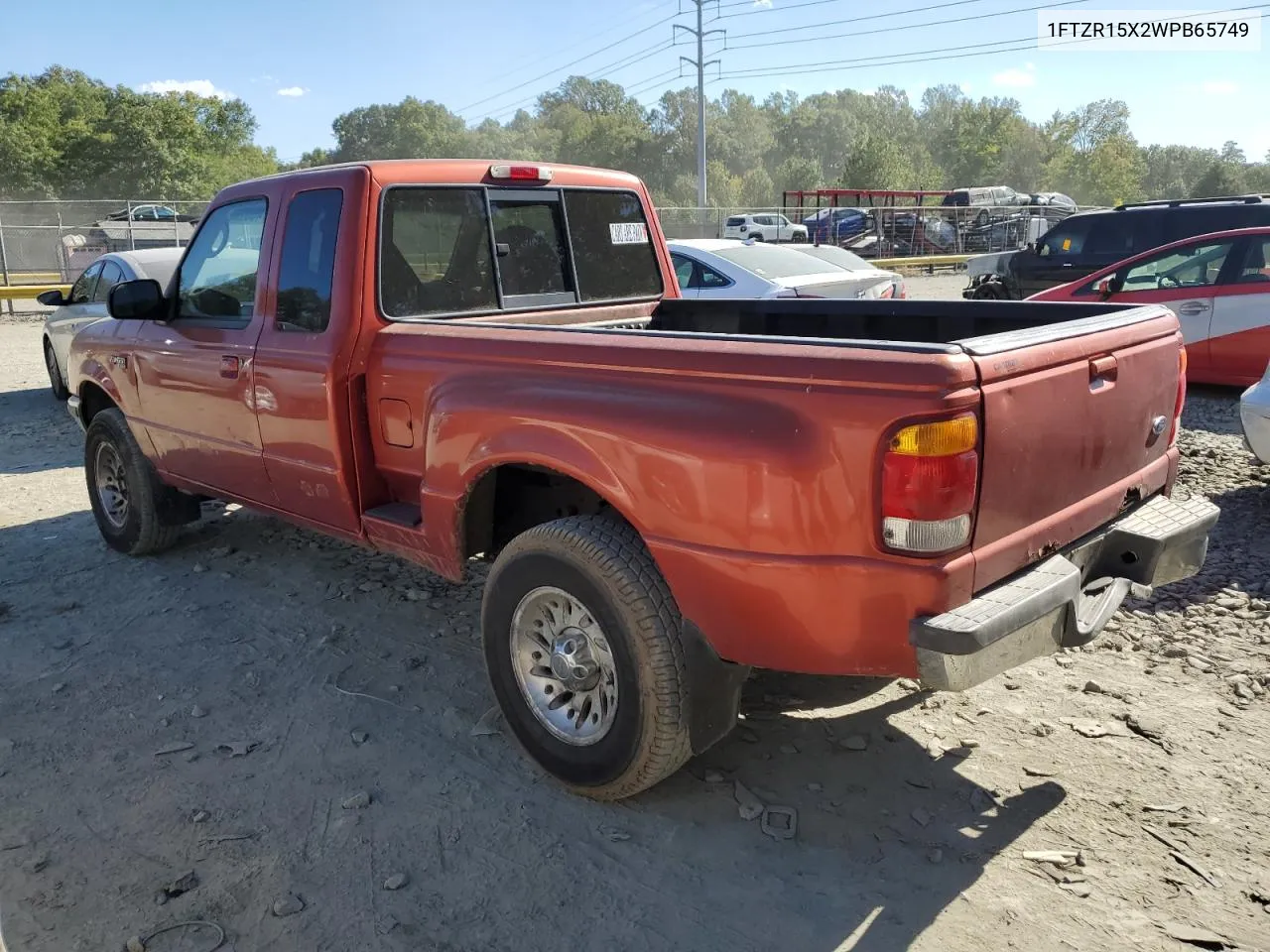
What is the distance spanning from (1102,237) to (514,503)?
12416 mm

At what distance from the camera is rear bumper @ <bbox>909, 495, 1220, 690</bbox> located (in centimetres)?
236

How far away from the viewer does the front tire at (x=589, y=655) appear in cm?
284

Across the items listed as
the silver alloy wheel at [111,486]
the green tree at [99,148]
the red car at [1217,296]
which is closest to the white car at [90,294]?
the silver alloy wheel at [111,486]

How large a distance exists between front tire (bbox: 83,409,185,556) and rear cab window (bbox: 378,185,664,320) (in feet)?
7.76

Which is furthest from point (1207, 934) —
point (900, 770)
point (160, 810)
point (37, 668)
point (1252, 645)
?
point (37, 668)

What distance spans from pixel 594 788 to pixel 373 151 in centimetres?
11329

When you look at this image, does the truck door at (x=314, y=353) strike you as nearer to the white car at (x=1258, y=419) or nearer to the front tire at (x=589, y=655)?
the front tire at (x=589, y=655)

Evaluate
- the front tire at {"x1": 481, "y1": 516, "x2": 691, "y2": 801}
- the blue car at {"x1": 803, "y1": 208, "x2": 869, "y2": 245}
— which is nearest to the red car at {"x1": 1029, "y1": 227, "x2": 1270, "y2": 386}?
the front tire at {"x1": 481, "y1": 516, "x2": 691, "y2": 801}

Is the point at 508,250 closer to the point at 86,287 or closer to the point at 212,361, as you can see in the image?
the point at 212,361

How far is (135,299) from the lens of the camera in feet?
15.4

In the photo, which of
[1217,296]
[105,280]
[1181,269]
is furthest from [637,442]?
[105,280]

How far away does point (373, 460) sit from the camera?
3.84 m

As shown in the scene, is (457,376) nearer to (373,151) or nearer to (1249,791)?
Answer: (1249,791)

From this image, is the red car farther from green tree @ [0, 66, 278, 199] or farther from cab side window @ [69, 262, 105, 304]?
green tree @ [0, 66, 278, 199]
